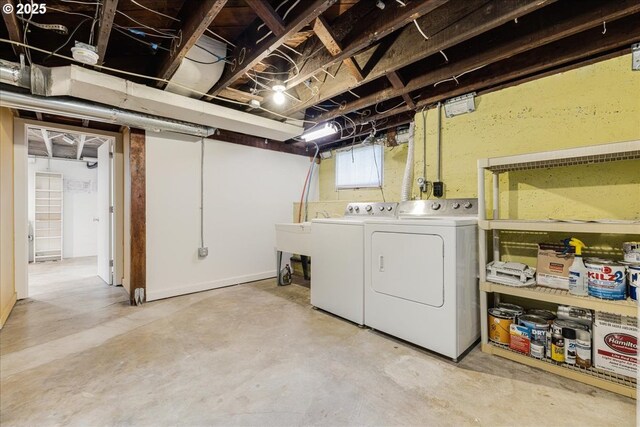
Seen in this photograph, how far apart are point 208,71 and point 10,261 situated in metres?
2.96

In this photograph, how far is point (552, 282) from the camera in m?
1.78

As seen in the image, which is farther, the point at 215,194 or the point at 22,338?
the point at 215,194

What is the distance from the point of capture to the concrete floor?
1.34 meters

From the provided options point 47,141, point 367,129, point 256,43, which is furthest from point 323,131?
A: point 47,141

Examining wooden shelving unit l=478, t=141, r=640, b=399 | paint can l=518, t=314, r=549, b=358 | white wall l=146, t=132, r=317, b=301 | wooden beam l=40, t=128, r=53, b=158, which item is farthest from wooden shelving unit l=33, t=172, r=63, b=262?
paint can l=518, t=314, r=549, b=358

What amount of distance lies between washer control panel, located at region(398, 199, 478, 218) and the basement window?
1.01 m

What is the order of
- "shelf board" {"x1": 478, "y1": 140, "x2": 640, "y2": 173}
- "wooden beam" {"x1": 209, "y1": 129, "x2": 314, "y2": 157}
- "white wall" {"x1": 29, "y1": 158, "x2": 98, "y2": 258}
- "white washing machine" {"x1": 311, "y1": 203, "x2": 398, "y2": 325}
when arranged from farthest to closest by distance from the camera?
"white wall" {"x1": 29, "y1": 158, "x2": 98, "y2": 258} < "wooden beam" {"x1": 209, "y1": 129, "x2": 314, "y2": 157} < "white washing machine" {"x1": 311, "y1": 203, "x2": 398, "y2": 325} < "shelf board" {"x1": 478, "y1": 140, "x2": 640, "y2": 173}

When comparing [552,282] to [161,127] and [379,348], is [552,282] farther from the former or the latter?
[161,127]

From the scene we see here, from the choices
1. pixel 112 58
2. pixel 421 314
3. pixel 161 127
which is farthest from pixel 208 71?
pixel 421 314

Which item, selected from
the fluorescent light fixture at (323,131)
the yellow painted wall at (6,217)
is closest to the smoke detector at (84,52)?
the yellow painted wall at (6,217)

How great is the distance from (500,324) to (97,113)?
3707 millimetres

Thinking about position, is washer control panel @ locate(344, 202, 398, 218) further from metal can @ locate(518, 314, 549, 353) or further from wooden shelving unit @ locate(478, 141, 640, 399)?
metal can @ locate(518, 314, 549, 353)

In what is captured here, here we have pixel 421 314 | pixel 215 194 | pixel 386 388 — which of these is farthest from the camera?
pixel 215 194

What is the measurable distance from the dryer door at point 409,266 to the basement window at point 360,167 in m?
1.67
